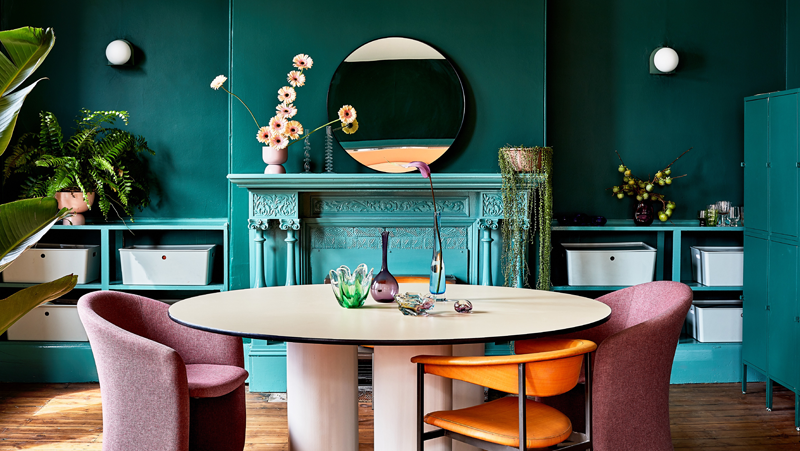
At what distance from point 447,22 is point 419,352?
245 cm

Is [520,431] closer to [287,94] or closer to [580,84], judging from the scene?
[287,94]

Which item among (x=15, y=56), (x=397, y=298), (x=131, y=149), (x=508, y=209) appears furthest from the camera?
(x=131, y=149)

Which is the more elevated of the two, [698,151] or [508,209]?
[698,151]

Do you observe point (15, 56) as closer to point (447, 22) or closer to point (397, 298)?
point (397, 298)

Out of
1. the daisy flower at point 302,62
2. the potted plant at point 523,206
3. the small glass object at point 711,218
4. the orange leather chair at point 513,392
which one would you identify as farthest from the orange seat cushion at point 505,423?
the small glass object at point 711,218

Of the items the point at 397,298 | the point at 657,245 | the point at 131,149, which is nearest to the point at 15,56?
the point at 397,298

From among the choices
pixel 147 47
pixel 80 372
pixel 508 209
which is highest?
pixel 147 47

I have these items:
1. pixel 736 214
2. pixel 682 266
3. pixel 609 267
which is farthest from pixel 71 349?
pixel 736 214

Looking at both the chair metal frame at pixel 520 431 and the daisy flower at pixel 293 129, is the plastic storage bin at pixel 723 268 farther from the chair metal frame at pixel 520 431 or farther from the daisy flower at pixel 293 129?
the daisy flower at pixel 293 129

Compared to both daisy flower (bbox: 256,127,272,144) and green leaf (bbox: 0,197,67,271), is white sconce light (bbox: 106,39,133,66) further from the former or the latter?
green leaf (bbox: 0,197,67,271)

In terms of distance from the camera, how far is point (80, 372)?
13.6 ft

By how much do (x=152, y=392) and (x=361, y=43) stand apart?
268 cm

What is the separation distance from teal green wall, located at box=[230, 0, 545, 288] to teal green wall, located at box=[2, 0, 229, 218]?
49 centimetres

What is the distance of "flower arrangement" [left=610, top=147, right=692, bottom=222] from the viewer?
4344mm
